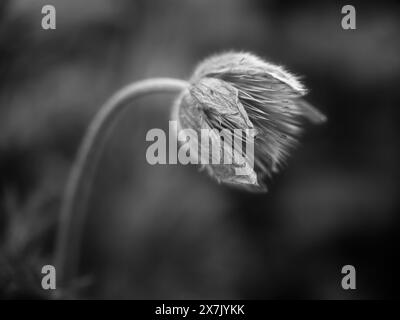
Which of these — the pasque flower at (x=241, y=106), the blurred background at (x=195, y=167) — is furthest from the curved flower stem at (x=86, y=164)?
the blurred background at (x=195, y=167)

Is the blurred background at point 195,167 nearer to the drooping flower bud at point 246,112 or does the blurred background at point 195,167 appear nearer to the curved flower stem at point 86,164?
the curved flower stem at point 86,164

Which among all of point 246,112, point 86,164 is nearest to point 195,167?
point 86,164

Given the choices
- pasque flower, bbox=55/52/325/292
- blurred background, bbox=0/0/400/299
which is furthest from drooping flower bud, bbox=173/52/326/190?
blurred background, bbox=0/0/400/299

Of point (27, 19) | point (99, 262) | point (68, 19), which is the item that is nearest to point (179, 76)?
point (68, 19)

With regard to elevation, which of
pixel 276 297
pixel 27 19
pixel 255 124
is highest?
pixel 27 19

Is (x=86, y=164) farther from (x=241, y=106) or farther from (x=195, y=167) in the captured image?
(x=195, y=167)

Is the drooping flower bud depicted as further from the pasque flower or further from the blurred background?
the blurred background
